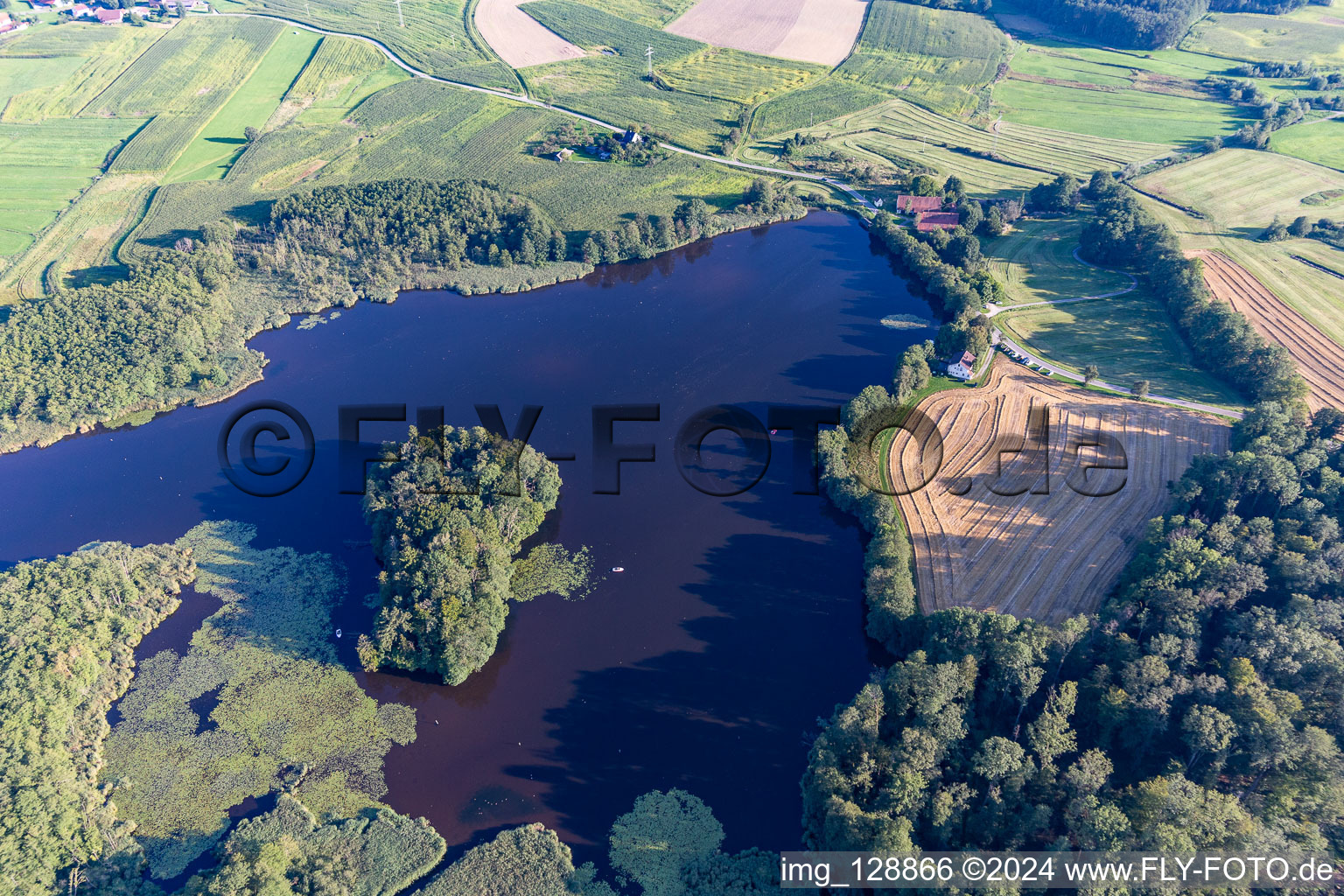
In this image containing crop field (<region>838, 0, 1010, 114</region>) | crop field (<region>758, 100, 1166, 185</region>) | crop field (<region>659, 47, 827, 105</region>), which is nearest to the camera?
crop field (<region>758, 100, 1166, 185</region>)

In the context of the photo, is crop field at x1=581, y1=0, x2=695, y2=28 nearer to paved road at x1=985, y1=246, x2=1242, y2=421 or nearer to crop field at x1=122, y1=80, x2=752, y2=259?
crop field at x1=122, y1=80, x2=752, y2=259

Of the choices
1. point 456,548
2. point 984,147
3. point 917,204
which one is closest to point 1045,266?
point 917,204

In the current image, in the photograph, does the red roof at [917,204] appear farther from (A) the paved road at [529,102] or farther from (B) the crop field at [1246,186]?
(B) the crop field at [1246,186]

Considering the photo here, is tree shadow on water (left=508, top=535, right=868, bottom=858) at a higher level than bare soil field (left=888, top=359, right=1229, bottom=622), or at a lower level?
lower

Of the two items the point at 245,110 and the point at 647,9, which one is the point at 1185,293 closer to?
the point at 647,9

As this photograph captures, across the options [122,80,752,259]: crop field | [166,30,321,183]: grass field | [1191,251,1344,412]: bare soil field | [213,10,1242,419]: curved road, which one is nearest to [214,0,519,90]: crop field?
[213,10,1242,419]: curved road

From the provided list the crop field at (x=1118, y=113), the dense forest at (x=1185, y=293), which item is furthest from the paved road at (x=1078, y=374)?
the crop field at (x=1118, y=113)
